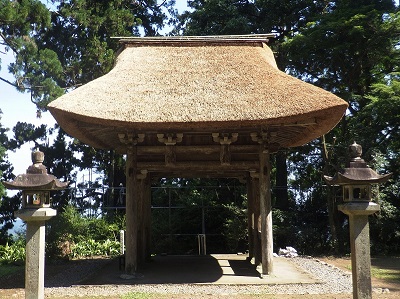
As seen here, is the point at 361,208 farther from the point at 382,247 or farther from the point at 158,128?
the point at 382,247

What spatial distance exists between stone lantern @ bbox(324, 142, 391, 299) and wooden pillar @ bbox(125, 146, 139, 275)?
4517mm

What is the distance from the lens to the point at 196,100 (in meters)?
7.91

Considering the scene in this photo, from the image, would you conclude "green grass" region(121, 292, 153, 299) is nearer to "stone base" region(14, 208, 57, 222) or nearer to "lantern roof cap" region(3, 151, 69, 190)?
"stone base" region(14, 208, 57, 222)

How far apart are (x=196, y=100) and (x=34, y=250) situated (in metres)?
4.00

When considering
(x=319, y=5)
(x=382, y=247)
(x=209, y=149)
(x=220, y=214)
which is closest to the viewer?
(x=209, y=149)

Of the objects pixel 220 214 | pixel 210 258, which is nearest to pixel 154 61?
pixel 210 258

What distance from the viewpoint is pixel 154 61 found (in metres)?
9.95

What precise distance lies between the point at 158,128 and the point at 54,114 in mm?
1915

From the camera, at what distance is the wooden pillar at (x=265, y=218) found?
27.1 ft

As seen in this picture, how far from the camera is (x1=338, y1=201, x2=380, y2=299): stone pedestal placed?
16.7ft

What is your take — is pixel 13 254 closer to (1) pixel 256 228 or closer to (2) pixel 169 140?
(2) pixel 169 140

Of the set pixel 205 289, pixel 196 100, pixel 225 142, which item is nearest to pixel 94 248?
pixel 205 289

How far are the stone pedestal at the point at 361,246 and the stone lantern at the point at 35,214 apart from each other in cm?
384

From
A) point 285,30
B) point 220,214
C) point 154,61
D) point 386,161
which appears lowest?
point 220,214
